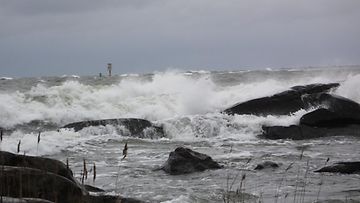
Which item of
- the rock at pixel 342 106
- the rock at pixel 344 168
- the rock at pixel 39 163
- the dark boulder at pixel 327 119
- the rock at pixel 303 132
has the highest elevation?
the rock at pixel 342 106

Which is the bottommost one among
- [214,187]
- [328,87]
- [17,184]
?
[214,187]

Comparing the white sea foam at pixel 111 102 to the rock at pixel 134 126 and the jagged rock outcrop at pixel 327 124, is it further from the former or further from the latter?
the jagged rock outcrop at pixel 327 124

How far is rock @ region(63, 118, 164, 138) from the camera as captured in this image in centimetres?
1897

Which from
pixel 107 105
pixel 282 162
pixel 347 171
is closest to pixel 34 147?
pixel 282 162

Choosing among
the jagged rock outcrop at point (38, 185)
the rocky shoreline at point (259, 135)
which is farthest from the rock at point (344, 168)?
the jagged rock outcrop at point (38, 185)

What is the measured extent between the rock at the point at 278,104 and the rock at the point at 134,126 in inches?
131

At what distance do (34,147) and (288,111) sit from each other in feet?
33.1

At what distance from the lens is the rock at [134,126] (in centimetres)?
1897

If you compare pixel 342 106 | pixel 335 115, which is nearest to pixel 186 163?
pixel 335 115

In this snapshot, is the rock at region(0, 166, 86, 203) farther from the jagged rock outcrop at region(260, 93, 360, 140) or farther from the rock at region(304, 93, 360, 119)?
the rock at region(304, 93, 360, 119)

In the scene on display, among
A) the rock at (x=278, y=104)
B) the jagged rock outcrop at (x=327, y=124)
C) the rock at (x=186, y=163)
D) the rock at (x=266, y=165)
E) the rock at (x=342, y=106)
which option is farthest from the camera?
the rock at (x=278, y=104)

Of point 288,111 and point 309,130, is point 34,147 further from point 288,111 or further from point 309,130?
point 288,111

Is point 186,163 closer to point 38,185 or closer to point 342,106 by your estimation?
point 38,185

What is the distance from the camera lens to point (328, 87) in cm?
2284
